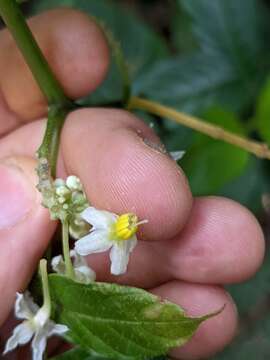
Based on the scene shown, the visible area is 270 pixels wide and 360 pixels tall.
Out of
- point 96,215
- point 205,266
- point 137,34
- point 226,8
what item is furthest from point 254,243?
point 137,34

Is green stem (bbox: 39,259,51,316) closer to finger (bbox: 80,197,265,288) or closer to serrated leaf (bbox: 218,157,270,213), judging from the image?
finger (bbox: 80,197,265,288)

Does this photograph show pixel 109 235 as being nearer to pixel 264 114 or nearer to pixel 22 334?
pixel 22 334

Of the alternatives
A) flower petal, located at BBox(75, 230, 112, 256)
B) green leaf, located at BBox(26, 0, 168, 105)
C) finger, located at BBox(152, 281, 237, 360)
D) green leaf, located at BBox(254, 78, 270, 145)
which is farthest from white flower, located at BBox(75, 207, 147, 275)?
green leaf, located at BBox(26, 0, 168, 105)

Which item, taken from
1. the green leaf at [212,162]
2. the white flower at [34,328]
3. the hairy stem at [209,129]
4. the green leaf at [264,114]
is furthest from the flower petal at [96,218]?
the green leaf at [264,114]

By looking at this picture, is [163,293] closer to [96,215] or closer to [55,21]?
[96,215]

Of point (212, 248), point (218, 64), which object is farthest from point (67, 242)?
point (218, 64)

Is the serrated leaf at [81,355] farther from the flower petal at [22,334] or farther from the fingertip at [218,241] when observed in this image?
the fingertip at [218,241]
